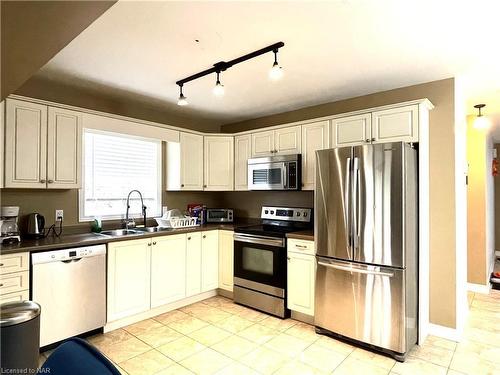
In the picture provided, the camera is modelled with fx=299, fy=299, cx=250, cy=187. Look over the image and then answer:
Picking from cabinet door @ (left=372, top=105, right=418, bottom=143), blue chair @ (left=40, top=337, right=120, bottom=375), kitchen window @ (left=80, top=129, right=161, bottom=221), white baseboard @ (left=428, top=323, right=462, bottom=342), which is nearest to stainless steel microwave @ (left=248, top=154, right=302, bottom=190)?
cabinet door @ (left=372, top=105, right=418, bottom=143)

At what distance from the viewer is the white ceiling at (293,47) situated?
1.84 meters

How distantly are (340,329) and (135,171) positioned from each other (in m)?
2.97

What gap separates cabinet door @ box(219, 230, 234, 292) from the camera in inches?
148

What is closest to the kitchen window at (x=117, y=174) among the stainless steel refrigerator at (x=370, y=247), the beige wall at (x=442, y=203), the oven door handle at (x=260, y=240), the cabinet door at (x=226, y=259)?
the cabinet door at (x=226, y=259)

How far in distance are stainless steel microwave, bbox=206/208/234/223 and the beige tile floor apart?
133cm

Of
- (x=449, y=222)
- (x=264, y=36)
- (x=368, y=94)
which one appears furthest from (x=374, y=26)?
(x=449, y=222)

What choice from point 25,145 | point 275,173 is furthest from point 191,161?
point 25,145

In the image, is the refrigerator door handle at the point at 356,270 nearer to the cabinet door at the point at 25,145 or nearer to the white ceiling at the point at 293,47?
the white ceiling at the point at 293,47

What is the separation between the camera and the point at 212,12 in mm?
1850

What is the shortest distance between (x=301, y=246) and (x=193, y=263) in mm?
1346

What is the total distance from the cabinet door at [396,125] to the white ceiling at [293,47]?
14.1 inches

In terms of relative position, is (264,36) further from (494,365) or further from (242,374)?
(494,365)

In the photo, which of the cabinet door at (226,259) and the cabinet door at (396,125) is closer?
the cabinet door at (396,125)

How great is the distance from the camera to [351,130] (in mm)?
3098
